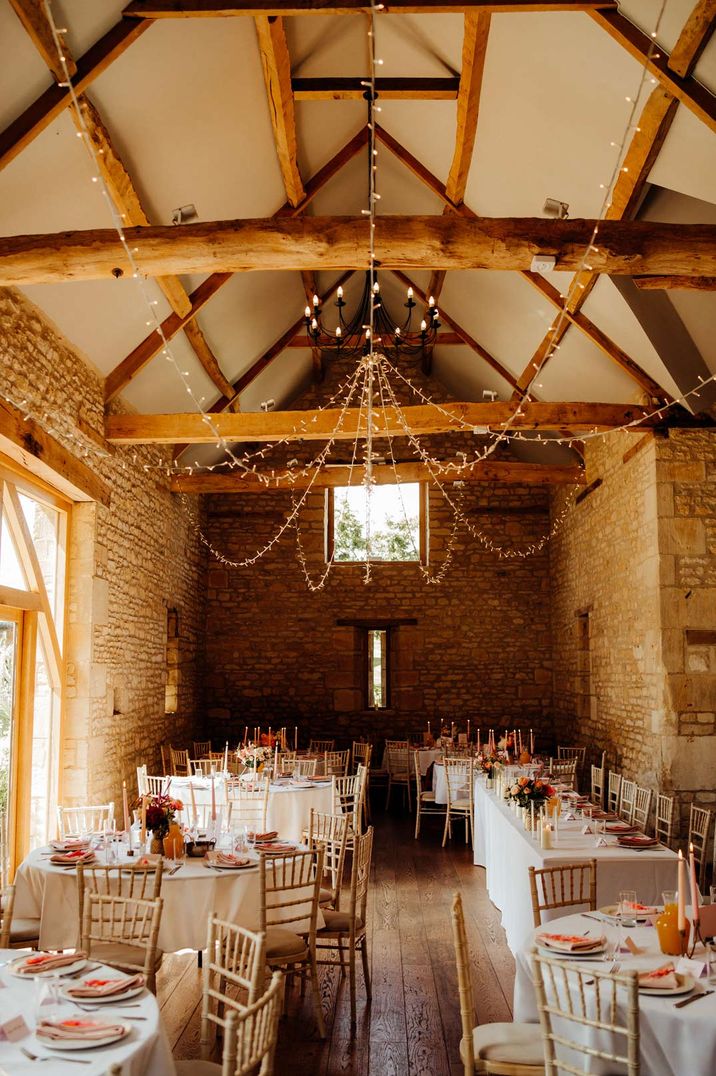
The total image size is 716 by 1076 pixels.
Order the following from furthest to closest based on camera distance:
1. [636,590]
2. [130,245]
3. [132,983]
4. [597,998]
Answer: [636,590] < [130,245] < [132,983] < [597,998]

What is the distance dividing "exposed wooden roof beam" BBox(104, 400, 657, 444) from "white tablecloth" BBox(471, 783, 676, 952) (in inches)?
146

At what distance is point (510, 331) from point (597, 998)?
24.9 feet

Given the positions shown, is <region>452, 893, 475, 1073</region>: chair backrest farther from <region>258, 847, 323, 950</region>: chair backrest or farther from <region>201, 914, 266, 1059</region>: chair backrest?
<region>258, 847, 323, 950</region>: chair backrest

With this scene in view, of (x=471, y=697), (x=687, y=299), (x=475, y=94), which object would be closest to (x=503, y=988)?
(x=687, y=299)

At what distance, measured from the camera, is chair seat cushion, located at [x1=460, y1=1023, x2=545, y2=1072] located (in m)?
3.06

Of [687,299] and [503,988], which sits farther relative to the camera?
[687,299]

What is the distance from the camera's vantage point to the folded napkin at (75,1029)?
97.7 inches

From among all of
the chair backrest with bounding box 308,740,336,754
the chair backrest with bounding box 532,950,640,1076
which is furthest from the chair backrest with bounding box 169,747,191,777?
the chair backrest with bounding box 532,950,640,1076

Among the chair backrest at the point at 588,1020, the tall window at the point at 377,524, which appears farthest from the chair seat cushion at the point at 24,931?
the tall window at the point at 377,524

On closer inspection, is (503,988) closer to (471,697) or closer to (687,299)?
(687,299)

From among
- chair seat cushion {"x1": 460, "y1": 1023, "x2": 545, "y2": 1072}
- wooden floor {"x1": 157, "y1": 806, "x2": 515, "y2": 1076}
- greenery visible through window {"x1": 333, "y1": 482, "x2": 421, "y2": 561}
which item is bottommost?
wooden floor {"x1": 157, "y1": 806, "x2": 515, "y2": 1076}

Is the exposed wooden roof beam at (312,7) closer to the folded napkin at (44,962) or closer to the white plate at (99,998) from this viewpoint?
the folded napkin at (44,962)

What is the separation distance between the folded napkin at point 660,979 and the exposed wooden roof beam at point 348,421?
216 inches

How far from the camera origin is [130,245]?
15.5 ft
